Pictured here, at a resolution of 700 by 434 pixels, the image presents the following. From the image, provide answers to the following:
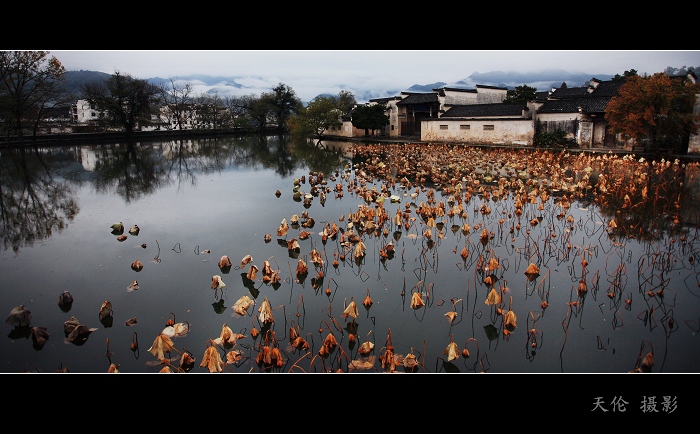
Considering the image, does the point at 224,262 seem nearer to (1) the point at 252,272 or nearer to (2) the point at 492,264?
(1) the point at 252,272

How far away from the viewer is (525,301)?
17.3 feet

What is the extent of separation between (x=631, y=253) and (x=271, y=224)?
258 inches

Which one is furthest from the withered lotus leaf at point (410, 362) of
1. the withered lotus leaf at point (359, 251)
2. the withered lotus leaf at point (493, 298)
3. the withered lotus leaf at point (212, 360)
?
the withered lotus leaf at point (359, 251)

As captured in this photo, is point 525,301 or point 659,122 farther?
point 659,122

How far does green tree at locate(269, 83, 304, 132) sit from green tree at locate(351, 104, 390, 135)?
1740 cm

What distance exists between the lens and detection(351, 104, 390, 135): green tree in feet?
107

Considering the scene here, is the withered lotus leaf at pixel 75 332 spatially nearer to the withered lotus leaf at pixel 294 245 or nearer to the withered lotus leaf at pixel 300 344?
the withered lotus leaf at pixel 300 344

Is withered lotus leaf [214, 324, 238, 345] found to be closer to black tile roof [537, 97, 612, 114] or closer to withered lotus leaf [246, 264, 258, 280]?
withered lotus leaf [246, 264, 258, 280]

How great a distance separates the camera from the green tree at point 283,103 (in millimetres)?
49594

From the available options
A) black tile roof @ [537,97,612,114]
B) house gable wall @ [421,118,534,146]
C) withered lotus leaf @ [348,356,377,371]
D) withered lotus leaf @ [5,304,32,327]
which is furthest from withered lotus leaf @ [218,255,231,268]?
house gable wall @ [421,118,534,146]

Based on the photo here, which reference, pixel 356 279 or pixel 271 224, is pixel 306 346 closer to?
pixel 356 279

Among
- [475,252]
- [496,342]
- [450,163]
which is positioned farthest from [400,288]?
[450,163]

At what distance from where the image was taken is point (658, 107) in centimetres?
1633

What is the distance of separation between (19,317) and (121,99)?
132 feet
